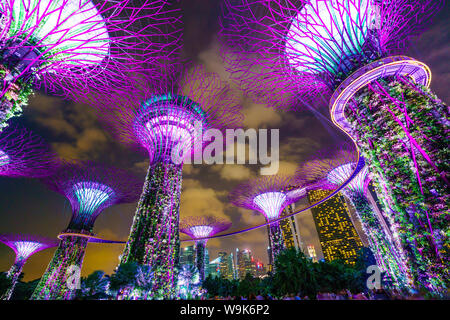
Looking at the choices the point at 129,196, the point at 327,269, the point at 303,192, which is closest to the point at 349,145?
the point at 303,192

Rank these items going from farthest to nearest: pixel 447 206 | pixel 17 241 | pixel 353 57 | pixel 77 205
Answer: pixel 17 241 < pixel 77 205 < pixel 353 57 < pixel 447 206

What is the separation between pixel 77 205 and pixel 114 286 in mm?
14354

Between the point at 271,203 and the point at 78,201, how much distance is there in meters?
22.9

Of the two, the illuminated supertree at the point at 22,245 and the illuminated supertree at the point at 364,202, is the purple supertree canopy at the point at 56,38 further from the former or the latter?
the illuminated supertree at the point at 22,245

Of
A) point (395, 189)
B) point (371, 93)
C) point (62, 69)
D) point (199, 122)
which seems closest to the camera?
point (395, 189)

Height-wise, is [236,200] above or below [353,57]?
above

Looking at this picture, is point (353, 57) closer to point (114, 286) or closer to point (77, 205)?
point (114, 286)

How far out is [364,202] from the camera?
63.7 ft

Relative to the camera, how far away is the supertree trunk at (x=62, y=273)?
16875 millimetres

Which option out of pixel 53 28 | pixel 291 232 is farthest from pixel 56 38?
pixel 291 232

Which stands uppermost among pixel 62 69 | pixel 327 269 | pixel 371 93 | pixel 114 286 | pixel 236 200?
pixel 236 200

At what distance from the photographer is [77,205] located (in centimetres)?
2095

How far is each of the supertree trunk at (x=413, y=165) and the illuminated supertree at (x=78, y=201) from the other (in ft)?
72.3

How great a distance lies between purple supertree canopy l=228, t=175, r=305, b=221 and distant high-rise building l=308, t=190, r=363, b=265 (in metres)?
90.5
